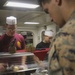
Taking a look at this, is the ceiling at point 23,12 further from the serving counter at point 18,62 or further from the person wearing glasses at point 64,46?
the person wearing glasses at point 64,46

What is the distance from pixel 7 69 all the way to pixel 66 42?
103 cm

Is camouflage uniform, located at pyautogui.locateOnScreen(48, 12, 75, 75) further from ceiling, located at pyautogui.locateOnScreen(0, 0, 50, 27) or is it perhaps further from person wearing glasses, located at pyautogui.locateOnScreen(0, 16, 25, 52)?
ceiling, located at pyautogui.locateOnScreen(0, 0, 50, 27)

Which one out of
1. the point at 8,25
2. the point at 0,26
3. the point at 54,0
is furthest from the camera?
the point at 0,26

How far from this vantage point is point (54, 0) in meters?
0.57

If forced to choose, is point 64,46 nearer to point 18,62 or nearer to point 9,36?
point 18,62

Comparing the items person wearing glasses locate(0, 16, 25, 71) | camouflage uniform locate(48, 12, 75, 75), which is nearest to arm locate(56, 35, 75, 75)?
camouflage uniform locate(48, 12, 75, 75)

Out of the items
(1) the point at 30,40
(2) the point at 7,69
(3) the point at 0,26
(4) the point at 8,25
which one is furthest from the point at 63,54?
(1) the point at 30,40

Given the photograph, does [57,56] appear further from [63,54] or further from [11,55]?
[11,55]

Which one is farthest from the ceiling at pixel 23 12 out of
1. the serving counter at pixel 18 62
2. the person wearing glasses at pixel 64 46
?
the person wearing glasses at pixel 64 46

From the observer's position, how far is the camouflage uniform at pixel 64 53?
459 mm

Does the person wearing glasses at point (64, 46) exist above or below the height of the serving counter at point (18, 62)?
above

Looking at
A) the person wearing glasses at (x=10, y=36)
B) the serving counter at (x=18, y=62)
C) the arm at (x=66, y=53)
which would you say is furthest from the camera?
the person wearing glasses at (x=10, y=36)

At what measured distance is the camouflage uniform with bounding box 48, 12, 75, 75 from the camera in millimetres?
459

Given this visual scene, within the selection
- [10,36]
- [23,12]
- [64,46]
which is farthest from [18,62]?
[23,12]
